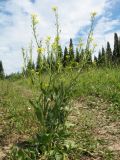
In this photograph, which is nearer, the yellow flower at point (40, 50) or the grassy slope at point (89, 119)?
the yellow flower at point (40, 50)

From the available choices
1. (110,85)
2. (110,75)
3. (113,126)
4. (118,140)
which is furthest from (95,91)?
(118,140)

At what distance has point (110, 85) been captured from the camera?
31.8ft

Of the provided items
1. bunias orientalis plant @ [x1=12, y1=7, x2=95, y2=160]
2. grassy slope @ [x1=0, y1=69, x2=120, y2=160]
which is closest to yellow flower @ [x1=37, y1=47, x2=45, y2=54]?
bunias orientalis plant @ [x1=12, y1=7, x2=95, y2=160]

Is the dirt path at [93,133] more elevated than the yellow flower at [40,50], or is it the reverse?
the yellow flower at [40,50]

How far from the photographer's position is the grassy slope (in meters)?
5.44

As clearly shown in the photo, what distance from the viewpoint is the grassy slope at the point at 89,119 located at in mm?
5438

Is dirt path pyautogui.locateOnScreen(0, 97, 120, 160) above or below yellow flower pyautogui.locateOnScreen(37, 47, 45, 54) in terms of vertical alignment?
below

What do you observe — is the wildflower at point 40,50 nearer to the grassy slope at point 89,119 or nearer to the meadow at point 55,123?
the meadow at point 55,123

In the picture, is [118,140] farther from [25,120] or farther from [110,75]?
[110,75]

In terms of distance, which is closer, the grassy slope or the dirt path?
the dirt path

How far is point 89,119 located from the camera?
22.5 feet

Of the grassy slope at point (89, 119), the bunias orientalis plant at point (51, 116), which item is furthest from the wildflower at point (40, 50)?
the grassy slope at point (89, 119)

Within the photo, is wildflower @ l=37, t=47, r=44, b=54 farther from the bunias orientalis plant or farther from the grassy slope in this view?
the grassy slope

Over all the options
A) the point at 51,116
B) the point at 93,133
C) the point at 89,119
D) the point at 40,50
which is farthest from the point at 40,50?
the point at 89,119
